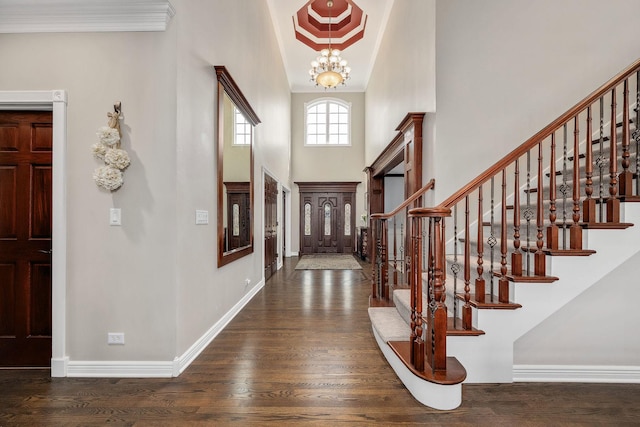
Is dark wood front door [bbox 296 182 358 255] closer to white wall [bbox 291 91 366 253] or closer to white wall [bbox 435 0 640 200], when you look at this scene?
white wall [bbox 291 91 366 253]

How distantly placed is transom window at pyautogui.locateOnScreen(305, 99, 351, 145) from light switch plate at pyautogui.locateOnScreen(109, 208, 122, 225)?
7.91m

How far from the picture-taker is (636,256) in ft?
7.14

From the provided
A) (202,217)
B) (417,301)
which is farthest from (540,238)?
(202,217)

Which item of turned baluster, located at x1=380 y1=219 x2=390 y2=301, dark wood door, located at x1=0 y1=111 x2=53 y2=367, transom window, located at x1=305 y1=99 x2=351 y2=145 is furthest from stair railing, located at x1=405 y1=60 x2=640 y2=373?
transom window, located at x1=305 y1=99 x2=351 y2=145

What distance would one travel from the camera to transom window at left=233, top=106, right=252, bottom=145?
373cm

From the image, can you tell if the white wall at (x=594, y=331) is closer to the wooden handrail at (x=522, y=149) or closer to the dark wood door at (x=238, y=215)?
the wooden handrail at (x=522, y=149)

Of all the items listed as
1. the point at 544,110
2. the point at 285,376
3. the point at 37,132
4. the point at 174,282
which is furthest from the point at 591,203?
the point at 37,132

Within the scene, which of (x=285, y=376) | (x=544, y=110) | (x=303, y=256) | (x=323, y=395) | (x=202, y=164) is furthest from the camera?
(x=303, y=256)

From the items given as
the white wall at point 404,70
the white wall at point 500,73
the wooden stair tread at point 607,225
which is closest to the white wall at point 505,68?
the white wall at point 500,73

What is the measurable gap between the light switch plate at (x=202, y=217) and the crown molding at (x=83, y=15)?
1415 mm

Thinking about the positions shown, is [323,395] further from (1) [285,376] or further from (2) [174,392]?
(2) [174,392]

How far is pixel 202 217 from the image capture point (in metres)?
2.78

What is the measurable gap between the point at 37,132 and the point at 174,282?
1.56m

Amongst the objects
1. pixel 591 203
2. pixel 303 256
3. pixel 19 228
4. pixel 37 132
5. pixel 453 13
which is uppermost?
pixel 453 13
